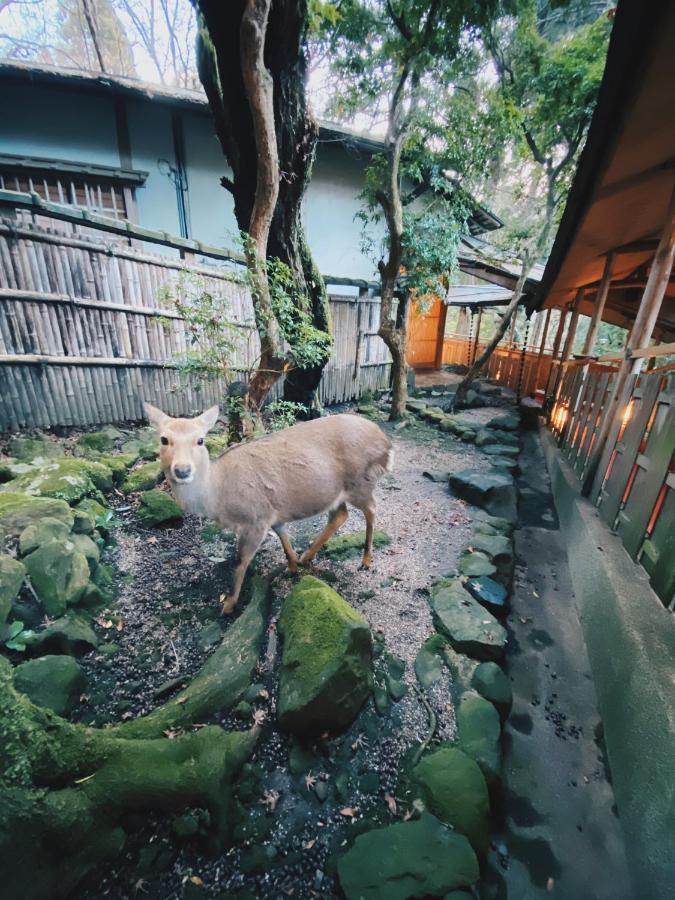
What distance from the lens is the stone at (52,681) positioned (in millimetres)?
2131

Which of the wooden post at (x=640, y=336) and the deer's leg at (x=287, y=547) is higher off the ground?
the wooden post at (x=640, y=336)

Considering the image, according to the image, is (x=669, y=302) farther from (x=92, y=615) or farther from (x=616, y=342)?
(x=616, y=342)

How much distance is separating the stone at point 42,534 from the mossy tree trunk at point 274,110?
9.35 ft

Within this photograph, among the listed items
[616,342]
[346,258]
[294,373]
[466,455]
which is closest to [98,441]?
[294,373]

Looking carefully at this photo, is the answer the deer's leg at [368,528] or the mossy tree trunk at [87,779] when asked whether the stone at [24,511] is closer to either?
the mossy tree trunk at [87,779]

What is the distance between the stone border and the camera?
1820 mm

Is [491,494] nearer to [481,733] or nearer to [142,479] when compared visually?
[481,733]

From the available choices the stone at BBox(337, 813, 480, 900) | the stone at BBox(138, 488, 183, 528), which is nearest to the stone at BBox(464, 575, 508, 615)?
the stone at BBox(337, 813, 480, 900)

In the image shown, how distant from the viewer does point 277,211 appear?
608 centimetres

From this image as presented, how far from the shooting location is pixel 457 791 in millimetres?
2043

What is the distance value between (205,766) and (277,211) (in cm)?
690

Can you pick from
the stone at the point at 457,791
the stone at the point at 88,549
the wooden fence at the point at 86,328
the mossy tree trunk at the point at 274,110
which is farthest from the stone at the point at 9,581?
the mossy tree trunk at the point at 274,110

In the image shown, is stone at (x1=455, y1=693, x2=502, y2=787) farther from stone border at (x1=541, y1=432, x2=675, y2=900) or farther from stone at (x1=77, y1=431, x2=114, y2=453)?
stone at (x1=77, y1=431, x2=114, y2=453)

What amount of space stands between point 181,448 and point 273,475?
858 millimetres
